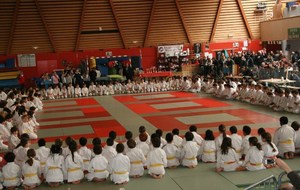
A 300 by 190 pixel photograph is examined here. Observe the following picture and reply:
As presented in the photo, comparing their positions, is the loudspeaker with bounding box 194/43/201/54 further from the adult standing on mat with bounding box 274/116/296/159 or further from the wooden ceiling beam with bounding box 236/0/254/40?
the adult standing on mat with bounding box 274/116/296/159

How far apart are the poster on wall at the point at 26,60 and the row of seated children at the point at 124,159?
1930cm

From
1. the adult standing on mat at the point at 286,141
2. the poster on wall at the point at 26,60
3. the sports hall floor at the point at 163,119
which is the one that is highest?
the poster on wall at the point at 26,60

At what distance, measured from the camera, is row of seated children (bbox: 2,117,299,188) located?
863cm

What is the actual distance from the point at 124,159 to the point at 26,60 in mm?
21144

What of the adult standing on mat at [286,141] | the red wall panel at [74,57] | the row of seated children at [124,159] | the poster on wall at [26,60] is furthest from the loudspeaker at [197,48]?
the row of seated children at [124,159]

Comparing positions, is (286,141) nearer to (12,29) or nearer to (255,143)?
(255,143)

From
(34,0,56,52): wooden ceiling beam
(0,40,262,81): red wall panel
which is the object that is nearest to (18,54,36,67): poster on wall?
(0,40,262,81): red wall panel

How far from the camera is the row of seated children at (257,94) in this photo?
15.6 meters

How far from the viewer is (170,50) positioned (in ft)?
97.7

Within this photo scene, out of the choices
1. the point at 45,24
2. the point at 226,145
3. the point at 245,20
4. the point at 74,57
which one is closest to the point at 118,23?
the point at 74,57

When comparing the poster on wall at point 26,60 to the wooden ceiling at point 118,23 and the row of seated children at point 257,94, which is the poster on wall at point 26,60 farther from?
the row of seated children at point 257,94

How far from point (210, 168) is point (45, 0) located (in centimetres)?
1985

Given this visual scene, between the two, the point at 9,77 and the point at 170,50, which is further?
the point at 170,50

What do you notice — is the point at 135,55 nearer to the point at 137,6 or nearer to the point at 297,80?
the point at 137,6
